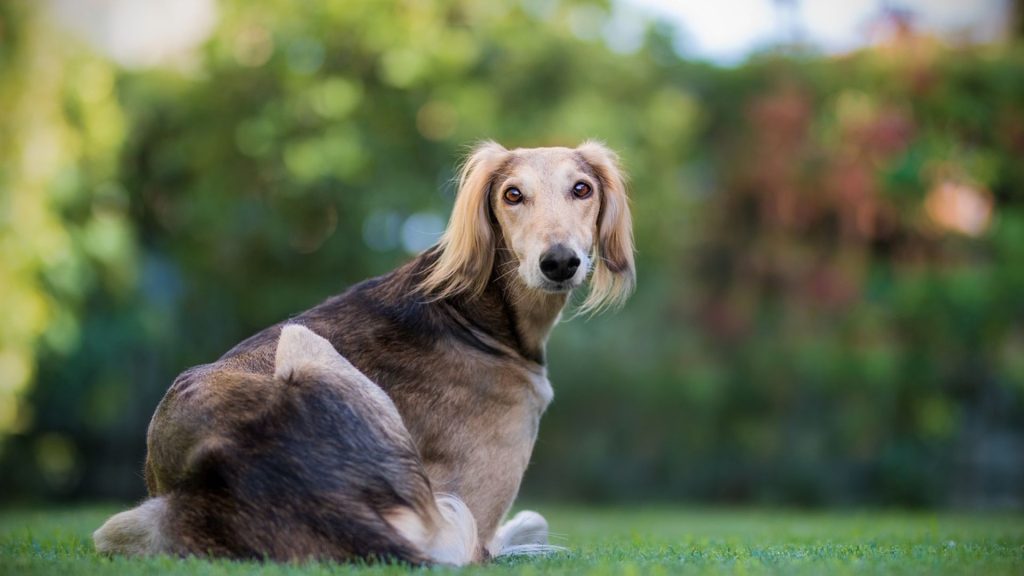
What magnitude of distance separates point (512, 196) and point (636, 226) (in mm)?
10829

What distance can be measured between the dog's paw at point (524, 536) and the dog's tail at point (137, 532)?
5.17ft

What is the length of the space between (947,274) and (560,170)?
11.6 meters

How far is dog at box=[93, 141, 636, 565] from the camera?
447 centimetres

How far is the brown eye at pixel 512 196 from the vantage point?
19.2 ft

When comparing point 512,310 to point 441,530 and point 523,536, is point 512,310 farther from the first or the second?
point 441,530

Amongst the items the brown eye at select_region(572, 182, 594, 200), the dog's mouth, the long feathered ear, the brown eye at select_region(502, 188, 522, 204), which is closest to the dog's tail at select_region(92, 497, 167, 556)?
the long feathered ear

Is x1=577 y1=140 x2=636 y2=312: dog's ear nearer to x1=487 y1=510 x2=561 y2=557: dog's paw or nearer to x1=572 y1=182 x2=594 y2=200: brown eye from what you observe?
x1=572 y1=182 x2=594 y2=200: brown eye

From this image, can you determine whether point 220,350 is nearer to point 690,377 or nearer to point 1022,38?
point 690,377

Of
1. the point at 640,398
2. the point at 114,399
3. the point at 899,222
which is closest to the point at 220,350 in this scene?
the point at 114,399

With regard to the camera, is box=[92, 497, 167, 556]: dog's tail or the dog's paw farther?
the dog's paw

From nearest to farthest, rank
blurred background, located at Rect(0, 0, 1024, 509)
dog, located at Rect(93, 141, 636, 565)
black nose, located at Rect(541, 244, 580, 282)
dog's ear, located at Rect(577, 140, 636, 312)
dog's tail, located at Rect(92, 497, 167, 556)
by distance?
1. dog, located at Rect(93, 141, 636, 565)
2. dog's tail, located at Rect(92, 497, 167, 556)
3. black nose, located at Rect(541, 244, 580, 282)
4. dog's ear, located at Rect(577, 140, 636, 312)
5. blurred background, located at Rect(0, 0, 1024, 509)

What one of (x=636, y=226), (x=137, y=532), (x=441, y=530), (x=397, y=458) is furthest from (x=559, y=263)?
(x=636, y=226)

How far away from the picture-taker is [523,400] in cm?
563

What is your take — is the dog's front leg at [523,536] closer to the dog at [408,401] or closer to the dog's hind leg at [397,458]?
the dog at [408,401]
